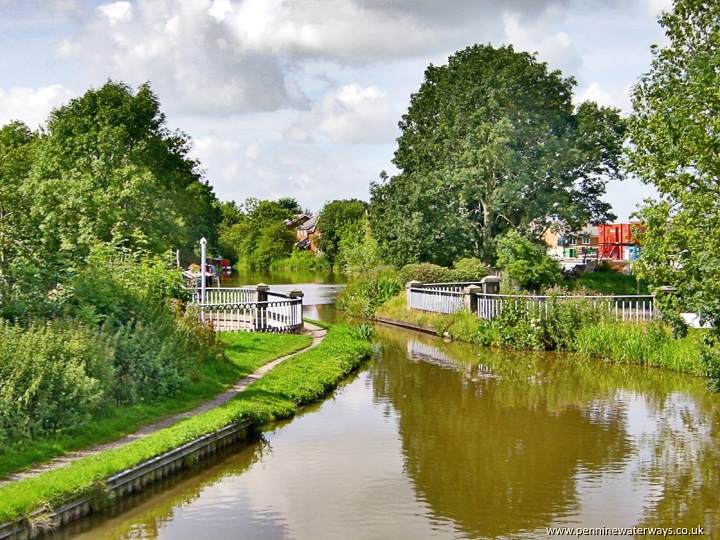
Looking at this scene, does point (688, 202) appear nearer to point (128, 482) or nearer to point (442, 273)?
point (128, 482)

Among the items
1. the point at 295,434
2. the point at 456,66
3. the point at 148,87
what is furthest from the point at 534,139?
the point at 295,434

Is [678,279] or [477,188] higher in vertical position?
[477,188]

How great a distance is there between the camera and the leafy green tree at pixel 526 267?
35.9m

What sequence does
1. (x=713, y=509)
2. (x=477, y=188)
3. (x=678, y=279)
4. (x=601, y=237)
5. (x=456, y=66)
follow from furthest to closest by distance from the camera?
1. (x=601, y=237)
2. (x=456, y=66)
3. (x=477, y=188)
4. (x=678, y=279)
5. (x=713, y=509)

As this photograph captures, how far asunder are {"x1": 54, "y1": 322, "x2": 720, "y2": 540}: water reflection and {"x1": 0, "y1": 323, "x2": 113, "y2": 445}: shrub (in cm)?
249

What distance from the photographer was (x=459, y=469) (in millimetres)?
14828

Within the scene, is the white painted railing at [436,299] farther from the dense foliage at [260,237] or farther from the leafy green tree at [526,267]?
the dense foliage at [260,237]

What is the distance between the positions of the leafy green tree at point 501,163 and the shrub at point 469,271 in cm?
410

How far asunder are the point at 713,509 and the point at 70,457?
9.59 metres

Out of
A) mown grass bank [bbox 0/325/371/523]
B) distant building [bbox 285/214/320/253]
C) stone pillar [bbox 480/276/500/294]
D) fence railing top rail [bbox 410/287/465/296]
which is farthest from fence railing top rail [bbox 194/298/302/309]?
distant building [bbox 285/214/320/253]

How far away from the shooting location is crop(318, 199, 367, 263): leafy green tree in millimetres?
115438

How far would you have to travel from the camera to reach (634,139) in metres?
24.2

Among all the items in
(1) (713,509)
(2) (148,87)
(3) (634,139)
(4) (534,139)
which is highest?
(2) (148,87)

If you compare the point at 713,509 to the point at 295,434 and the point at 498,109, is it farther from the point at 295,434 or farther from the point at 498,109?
the point at 498,109
